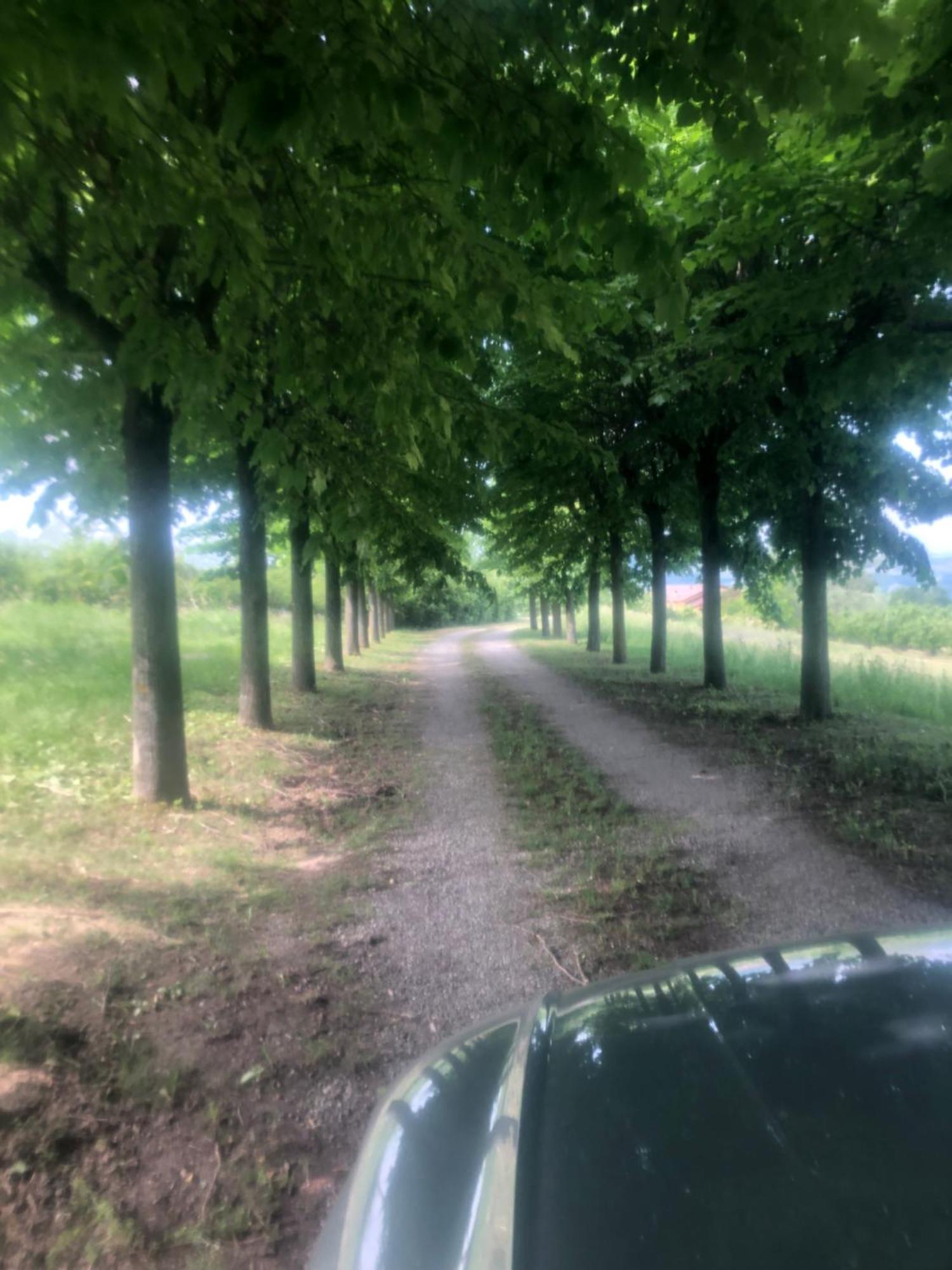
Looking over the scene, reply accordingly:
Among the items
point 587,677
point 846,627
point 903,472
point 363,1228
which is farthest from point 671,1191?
point 846,627

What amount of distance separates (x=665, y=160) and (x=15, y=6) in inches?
308

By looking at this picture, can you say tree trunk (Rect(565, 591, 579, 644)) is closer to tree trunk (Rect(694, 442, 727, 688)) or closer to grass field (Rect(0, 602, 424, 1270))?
tree trunk (Rect(694, 442, 727, 688))

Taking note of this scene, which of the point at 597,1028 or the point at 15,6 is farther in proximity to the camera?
the point at 15,6

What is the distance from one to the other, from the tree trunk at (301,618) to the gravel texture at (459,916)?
20.7 feet

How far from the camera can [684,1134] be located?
155cm

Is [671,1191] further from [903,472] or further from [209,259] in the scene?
[903,472]

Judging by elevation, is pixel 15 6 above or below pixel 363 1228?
above

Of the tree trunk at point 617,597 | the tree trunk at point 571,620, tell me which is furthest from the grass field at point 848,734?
the tree trunk at point 571,620

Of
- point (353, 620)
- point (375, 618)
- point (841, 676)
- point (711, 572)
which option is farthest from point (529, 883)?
point (375, 618)

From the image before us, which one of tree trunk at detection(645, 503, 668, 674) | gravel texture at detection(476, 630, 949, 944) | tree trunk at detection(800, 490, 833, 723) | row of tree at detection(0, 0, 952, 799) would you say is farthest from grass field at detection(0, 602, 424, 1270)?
tree trunk at detection(645, 503, 668, 674)

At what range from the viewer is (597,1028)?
6.64 ft

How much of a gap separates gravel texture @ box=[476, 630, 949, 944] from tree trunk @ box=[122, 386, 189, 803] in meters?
4.17

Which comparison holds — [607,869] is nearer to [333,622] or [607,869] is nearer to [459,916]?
[459,916]

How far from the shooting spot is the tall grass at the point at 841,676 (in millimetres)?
12617
